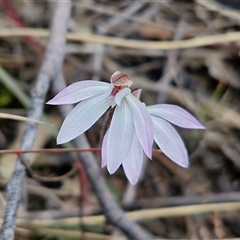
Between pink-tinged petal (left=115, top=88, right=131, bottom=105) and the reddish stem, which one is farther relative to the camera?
the reddish stem

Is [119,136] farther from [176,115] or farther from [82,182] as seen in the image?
[82,182]

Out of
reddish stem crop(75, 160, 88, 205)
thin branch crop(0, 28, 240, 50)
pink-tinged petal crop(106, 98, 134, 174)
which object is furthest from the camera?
thin branch crop(0, 28, 240, 50)

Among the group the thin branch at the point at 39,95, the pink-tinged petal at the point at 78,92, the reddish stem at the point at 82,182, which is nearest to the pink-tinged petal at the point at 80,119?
the pink-tinged petal at the point at 78,92

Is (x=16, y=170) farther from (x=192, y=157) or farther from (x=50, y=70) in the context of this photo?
(x=192, y=157)

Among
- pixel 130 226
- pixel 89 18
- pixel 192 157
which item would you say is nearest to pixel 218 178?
pixel 192 157

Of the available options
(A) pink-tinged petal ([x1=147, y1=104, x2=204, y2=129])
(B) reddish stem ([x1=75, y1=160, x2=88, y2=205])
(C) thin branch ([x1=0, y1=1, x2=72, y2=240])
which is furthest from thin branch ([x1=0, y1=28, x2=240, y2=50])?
(A) pink-tinged petal ([x1=147, y1=104, x2=204, y2=129])

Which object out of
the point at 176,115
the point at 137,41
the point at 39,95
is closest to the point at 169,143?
the point at 176,115

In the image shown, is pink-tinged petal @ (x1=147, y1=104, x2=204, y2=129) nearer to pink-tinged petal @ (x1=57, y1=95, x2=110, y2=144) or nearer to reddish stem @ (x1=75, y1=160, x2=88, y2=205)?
pink-tinged petal @ (x1=57, y1=95, x2=110, y2=144)
